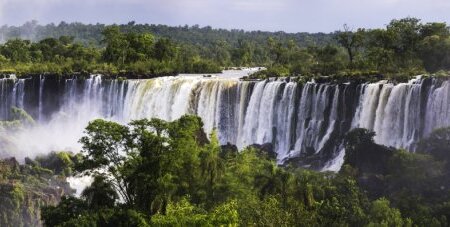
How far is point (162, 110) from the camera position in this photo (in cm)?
6656

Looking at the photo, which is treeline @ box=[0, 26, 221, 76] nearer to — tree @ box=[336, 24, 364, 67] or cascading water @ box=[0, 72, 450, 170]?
cascading water @ box=[0, 72, 450, 170]

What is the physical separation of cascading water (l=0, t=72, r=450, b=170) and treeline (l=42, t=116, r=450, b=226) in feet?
33.4

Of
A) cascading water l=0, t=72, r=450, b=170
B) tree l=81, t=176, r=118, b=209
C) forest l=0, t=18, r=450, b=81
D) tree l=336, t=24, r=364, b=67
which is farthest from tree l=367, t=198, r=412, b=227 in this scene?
tree l=336, t=24, r=364, b=67

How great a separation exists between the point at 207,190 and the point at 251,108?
1018 inches

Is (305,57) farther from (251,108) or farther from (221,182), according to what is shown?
(221,182)

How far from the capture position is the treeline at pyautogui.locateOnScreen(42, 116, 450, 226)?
31.4m

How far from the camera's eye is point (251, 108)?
60.7 meters

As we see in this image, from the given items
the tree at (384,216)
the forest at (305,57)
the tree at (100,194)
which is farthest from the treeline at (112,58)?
the tree at (384,216)

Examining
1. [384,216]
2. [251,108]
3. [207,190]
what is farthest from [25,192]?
[384,216]

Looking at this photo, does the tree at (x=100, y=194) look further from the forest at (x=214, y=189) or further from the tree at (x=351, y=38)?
the tree at (x=351, y=38)

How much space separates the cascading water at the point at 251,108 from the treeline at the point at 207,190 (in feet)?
33.4

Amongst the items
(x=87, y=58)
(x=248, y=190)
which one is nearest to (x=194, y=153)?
(x=248, y=190)

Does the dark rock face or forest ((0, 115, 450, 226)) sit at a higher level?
forest ((0, 115, 450, 226))

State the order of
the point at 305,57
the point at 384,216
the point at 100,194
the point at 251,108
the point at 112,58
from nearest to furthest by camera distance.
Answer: the point at 100,194, the point at 384,216, the point at 251,108, the point at 305,57, the point at 112,58
